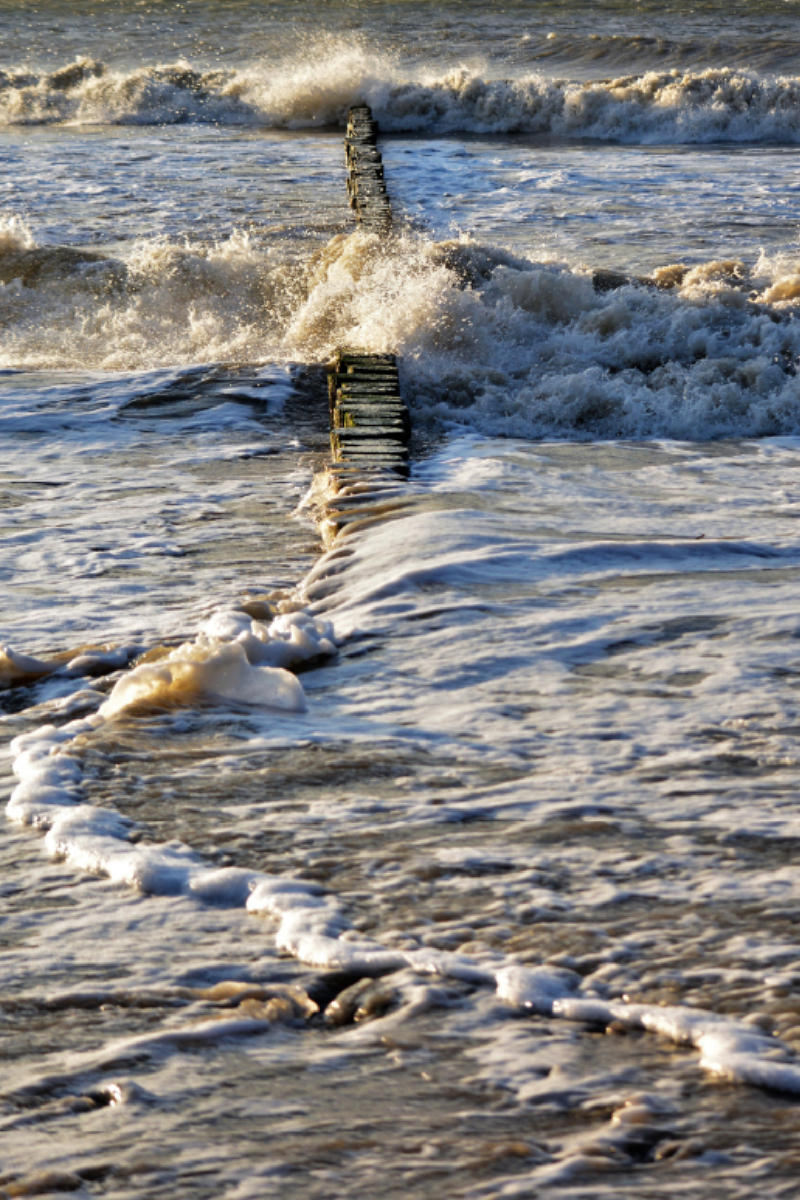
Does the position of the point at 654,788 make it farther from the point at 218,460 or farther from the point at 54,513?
the point at 218,460

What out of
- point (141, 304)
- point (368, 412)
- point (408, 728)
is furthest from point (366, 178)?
point (408, 728)

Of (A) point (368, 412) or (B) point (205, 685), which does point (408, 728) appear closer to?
(B) point (205, 685)

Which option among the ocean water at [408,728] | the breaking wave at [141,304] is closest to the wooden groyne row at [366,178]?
the breaking wave at [141,304]

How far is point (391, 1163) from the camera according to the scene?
1.74 meters

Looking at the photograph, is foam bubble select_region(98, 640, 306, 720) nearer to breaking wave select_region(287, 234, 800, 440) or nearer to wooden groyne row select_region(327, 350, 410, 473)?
wooden groyne row select_region(327, 350, 410, 473)

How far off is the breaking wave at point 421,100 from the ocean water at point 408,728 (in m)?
7.34

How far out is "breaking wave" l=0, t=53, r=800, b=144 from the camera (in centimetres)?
1545

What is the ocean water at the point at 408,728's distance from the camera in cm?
184

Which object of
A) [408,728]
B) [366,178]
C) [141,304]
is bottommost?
[408,728]

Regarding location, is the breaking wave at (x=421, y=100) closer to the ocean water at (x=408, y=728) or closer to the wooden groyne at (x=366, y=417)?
the ocean water at (x=408, y=728)

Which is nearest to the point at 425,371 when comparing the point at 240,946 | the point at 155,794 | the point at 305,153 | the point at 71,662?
the point at 71,662

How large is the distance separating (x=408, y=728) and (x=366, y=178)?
9.79 meters

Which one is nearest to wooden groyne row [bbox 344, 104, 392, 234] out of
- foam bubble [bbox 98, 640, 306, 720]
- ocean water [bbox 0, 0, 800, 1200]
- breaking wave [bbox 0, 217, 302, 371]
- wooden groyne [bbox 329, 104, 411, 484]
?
breaking wave [bbox 0, 217, 302, 371]

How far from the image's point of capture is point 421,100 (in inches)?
700
